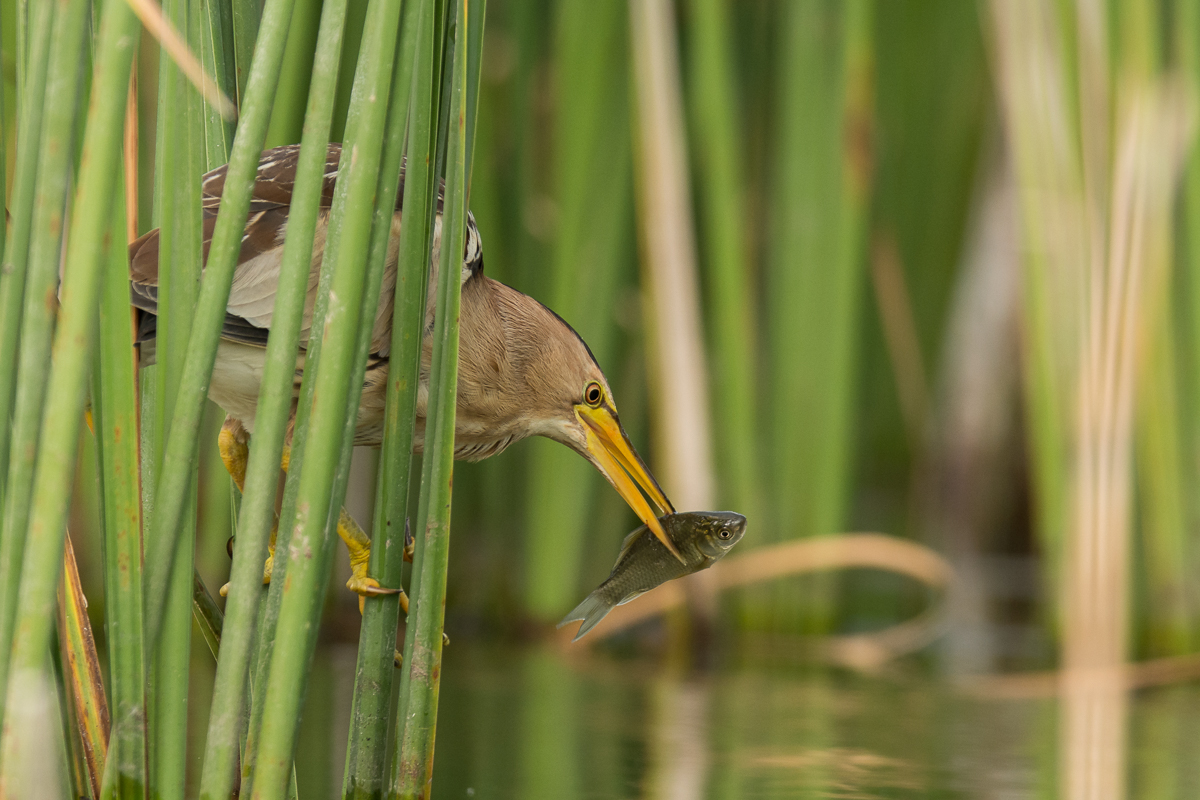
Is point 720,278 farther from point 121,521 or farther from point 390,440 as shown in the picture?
point 121,521

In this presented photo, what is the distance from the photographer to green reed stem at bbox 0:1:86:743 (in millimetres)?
873

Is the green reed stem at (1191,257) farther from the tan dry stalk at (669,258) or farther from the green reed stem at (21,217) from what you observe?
the green reed stem at (21,217)

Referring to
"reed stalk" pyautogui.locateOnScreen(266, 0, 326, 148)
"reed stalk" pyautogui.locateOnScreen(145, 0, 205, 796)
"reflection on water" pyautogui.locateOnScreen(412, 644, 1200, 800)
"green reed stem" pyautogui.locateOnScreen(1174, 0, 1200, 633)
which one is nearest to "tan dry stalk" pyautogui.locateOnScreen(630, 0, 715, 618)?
"reflection on water" pyautogui.locateOnScreen(412, 644, 1200, 800)

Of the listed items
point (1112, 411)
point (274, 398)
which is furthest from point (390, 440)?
point (1112, 411)

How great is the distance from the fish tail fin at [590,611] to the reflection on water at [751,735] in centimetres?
46

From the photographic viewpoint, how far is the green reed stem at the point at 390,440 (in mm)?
1048

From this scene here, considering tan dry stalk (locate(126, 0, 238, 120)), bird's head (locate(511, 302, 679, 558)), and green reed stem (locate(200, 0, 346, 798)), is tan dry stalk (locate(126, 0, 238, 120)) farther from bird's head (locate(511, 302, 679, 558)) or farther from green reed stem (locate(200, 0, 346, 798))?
bird's head (locate(511, 302, 679, 558))

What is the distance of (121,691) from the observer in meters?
0.99

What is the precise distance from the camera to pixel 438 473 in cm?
112

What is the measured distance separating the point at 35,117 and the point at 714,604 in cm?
218

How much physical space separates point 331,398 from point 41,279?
21 cm

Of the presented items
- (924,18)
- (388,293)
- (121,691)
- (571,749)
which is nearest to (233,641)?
(121,691)

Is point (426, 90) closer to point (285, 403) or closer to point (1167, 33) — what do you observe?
point (285, 403)

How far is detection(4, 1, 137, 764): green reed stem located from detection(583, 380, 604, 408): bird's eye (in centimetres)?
86
